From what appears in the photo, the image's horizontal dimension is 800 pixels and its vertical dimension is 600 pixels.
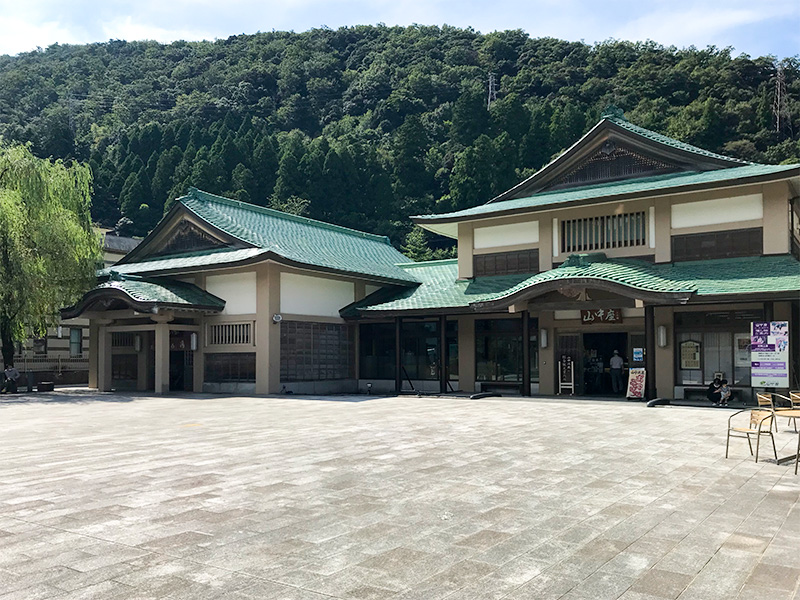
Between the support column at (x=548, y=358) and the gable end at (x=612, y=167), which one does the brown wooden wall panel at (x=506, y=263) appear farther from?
the gable end at (x=612, y=167)

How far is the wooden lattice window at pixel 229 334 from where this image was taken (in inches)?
962

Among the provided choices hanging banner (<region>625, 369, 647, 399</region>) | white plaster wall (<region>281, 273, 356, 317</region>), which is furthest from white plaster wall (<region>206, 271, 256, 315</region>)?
hanging banner (<region>625, 369, 647, 399</region>)

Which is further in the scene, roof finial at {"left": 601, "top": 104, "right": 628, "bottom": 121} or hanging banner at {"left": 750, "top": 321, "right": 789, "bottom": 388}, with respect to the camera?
roof finial at {"left": 601, "top": 104, "right": 628, "bottom": 121}

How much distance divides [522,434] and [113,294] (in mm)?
16184

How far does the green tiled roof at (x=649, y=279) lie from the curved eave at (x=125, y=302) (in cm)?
572

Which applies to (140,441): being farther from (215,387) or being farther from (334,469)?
(215,387)

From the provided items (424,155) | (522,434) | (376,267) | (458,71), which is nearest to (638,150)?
(376,267)

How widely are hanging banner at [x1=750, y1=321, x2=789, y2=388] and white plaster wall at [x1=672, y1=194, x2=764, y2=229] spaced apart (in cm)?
553

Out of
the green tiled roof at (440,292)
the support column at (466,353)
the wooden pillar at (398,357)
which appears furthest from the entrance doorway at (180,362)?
the support column at (466,353)

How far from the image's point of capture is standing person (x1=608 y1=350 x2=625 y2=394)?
23547mm

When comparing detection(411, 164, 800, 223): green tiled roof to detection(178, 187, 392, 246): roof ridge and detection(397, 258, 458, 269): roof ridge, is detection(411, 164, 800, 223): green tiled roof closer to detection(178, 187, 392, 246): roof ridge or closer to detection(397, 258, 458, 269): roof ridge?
detection(397, 258, 458, 269): roof ridge

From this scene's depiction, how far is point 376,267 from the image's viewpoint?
2933cm

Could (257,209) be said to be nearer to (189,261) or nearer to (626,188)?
(189,261)

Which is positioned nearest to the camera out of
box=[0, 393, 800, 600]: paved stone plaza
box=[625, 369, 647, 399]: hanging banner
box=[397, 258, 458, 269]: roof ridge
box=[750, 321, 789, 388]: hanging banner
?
box=[0, 393, 800, 600]: paved stone plaza
